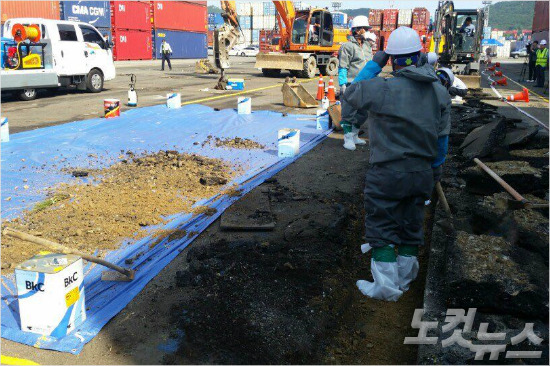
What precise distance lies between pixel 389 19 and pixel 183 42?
18905mm

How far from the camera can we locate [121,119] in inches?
413

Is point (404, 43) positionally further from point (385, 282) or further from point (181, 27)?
point (181, 27)

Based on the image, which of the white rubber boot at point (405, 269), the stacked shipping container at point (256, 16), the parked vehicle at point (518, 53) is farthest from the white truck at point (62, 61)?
the parked vehicle at point (518, 53)

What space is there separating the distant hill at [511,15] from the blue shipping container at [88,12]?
136041 millimetres

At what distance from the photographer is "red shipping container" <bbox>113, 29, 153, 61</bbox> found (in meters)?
36.5

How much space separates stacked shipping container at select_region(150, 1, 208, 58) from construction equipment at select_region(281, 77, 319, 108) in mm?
30870

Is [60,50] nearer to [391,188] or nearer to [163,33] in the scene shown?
[391,188]

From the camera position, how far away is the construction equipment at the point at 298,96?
12.9 meters

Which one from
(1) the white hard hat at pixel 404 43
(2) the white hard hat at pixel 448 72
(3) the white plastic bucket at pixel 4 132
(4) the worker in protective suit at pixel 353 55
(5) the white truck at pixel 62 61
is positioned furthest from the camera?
(5) the white truck at pixel 62 61

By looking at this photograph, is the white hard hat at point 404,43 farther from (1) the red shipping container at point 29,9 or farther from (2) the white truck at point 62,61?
(1) the red shipping container at point 29,9

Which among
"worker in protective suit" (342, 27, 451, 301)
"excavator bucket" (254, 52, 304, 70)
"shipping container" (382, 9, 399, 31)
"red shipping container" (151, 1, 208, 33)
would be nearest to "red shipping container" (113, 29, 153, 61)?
"red shipping container" (151, 1, 208, 33)

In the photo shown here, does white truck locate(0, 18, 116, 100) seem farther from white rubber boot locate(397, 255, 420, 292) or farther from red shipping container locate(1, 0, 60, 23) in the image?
red shipping container locate(1, 0, 60, 23)

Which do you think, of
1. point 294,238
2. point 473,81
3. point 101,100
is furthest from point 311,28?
point 294,238

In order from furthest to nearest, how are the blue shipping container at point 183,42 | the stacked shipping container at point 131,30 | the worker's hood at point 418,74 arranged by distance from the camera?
the blue shipping container at point 183,42, the stacked shipping container at point 131,30, the worker's hood at point 418,74
